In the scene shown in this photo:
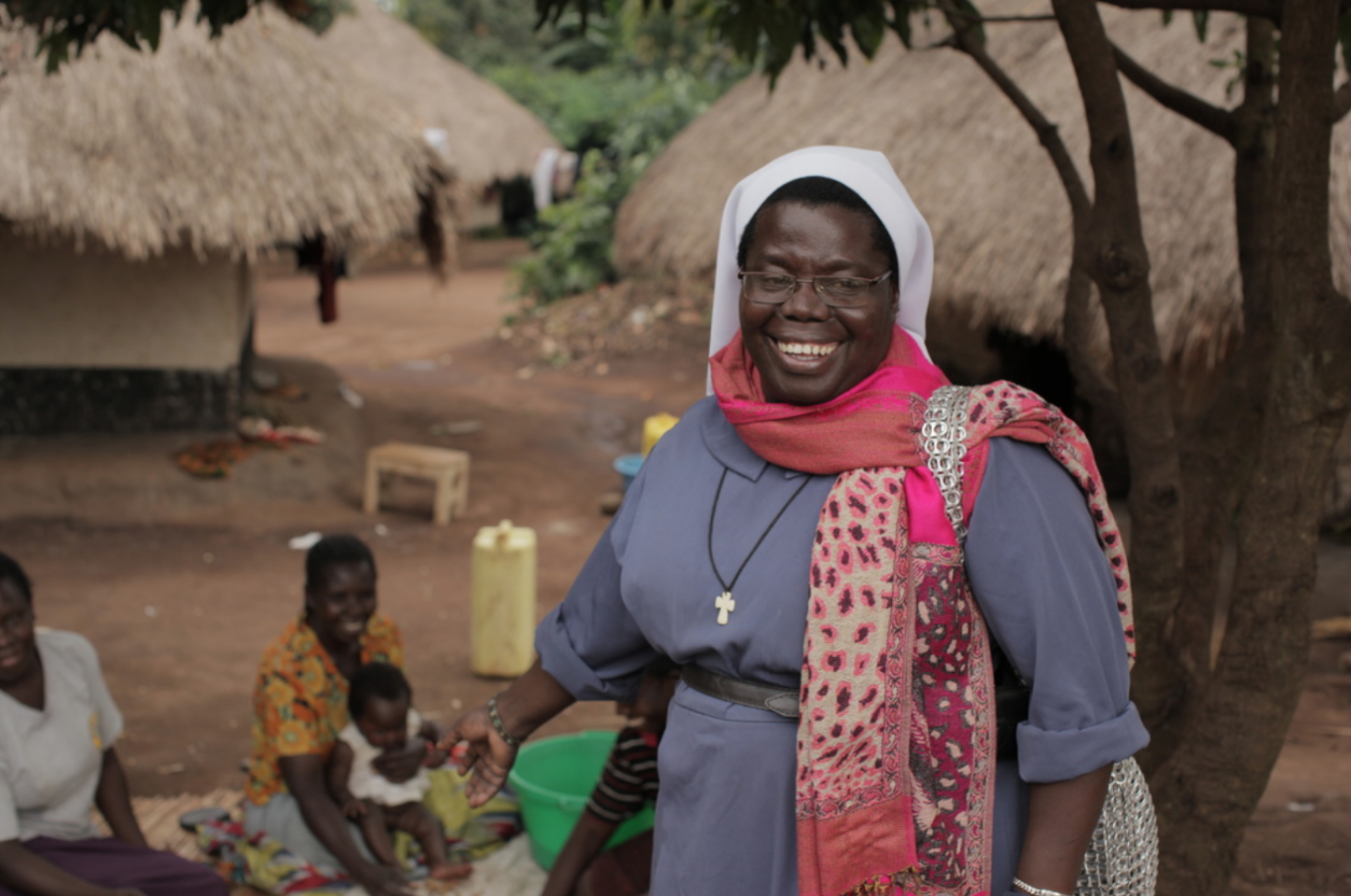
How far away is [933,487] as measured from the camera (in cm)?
151

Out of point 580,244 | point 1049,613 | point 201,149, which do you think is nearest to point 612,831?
point 1049,613

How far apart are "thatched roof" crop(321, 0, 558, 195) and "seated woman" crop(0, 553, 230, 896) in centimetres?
1713

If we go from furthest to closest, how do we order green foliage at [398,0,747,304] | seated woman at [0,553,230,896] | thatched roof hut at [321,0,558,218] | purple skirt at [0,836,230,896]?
1. thatched roof hut at [321,0,558,218]
2. green foliage at [398,0,747,304]
3. purple skirt at [0,836,230,896]
4. seated woman at [0,553,230,896]

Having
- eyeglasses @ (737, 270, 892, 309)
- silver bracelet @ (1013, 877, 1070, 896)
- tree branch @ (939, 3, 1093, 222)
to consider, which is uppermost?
tree branch @ (939, 3, 1093, 222)

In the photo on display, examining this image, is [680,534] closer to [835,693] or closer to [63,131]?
[835,693]

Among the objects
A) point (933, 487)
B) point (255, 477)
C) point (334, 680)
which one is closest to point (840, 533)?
point (933, 487)

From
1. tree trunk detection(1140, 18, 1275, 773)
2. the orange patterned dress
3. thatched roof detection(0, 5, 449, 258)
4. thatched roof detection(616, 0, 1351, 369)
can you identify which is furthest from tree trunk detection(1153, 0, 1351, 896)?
thatched roof detection(0, 5, 449, 258)

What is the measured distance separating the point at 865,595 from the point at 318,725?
7.39 feet

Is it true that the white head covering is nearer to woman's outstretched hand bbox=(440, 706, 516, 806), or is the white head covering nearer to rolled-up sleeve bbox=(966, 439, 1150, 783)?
rolled-up sleeve bbox=(966, 439, 1150, 783)

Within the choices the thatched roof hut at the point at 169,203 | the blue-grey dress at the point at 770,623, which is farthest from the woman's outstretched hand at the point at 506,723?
the thatched roof hut at the point at 169,203

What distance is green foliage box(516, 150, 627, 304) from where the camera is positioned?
15.0m

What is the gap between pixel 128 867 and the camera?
9.81 feet

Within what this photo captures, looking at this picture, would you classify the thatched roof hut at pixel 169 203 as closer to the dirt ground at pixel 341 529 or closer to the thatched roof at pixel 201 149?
the thatched roof at pixel 201 149

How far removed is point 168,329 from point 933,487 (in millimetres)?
7498
